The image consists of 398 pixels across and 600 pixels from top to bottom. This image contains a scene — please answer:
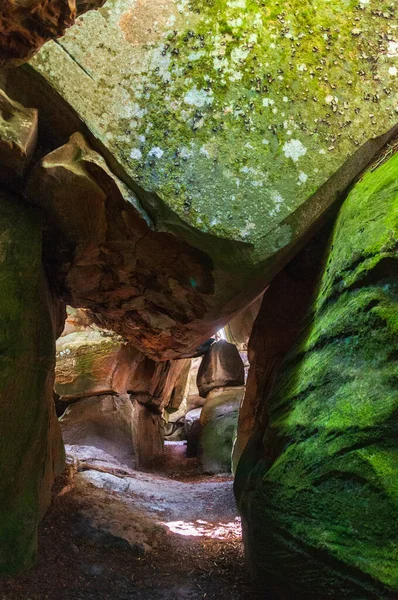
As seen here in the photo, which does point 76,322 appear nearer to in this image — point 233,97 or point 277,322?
point 277,322

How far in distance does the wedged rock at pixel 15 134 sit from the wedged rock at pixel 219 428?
9.33 metres

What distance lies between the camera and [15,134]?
3434mm

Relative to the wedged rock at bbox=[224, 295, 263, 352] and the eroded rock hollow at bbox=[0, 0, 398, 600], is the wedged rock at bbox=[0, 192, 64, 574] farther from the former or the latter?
the wedged rock at bbox=[224, 295, 263, 352]

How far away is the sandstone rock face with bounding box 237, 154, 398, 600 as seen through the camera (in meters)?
2.34

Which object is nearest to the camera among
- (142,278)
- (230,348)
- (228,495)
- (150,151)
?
(150,151)

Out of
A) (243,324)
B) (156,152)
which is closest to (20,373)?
(156,152)

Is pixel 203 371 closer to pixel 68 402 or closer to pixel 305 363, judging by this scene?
pixel 68 402

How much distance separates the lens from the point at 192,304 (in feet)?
16.0

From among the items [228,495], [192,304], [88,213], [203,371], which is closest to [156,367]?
[203,371]

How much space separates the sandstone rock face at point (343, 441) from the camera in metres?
2.34

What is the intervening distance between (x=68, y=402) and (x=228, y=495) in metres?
4.85

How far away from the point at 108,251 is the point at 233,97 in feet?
6.16

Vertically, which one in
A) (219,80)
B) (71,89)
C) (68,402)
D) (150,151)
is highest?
(219,80)

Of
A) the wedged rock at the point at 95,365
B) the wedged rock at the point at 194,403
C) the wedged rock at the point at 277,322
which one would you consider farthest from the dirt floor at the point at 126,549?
the wedged rock at the point at 194,403
